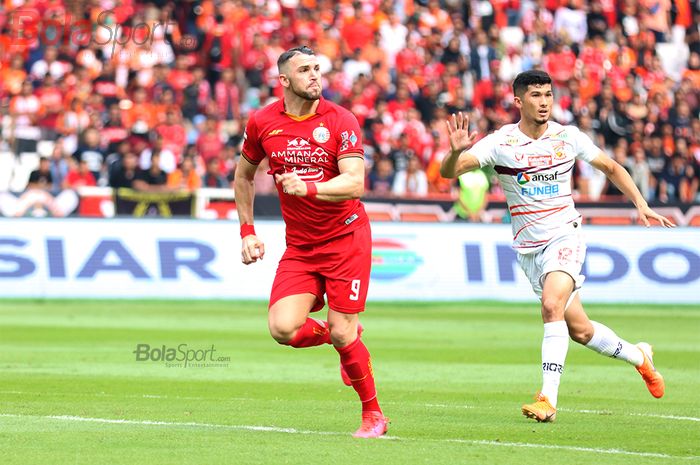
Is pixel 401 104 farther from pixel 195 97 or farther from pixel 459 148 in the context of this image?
pixel 459 148

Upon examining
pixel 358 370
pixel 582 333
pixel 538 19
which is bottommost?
pixel 582 333

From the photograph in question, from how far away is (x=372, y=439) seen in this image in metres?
8.81

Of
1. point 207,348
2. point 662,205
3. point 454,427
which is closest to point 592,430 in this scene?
point 454,427

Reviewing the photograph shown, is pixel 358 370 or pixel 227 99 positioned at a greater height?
pixel 227 99

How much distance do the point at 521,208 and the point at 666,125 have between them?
1856cm

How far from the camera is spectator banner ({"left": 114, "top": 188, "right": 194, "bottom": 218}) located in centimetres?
2336

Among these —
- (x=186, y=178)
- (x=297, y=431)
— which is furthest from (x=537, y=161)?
(x=186, y=178)

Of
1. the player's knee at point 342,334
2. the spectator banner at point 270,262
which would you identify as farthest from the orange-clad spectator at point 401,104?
the player's knee at point 342,334

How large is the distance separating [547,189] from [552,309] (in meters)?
0.96

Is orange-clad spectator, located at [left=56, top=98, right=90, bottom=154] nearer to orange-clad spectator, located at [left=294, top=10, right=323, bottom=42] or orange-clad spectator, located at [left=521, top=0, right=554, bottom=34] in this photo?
orange-clad spectator, located at [left=294, top=10, right=323, bottom=42]

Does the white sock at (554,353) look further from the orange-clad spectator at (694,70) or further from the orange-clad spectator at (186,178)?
the orange-clad spectator at (694,70)

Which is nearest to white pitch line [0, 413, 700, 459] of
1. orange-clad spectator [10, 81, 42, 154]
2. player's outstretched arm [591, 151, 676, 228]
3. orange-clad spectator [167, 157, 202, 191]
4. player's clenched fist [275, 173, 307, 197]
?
player's clenched fist [275, 173, 307, 197]

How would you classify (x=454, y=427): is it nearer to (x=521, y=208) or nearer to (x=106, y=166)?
(x=521, y=208)

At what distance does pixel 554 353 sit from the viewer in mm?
10148
